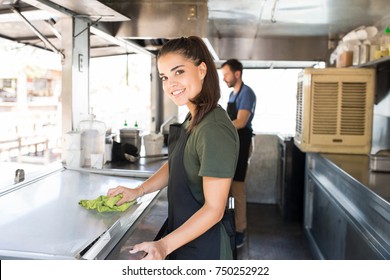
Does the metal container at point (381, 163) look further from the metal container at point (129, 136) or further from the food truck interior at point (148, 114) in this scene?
the metal container at point (129, 136)

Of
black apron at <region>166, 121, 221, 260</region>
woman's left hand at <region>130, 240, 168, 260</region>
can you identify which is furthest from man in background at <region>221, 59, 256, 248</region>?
woman's left hand at <region>130, 240, 168, 260</region>

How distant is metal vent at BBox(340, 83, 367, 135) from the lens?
11.2 feet

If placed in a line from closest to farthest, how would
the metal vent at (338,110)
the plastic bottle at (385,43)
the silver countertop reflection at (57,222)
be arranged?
the silver countertop reflection at (57,222) < the plastic bottle at (385,43) < the metal vent at (338,110)

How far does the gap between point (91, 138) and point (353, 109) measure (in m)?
2.11

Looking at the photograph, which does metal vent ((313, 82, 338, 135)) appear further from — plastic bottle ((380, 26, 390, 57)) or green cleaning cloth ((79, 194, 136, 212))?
green cleaning cloth ((79, 194, 136, 212))

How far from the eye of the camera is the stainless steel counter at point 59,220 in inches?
48.9

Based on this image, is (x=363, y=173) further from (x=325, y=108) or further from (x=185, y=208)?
(x=185, y=208)

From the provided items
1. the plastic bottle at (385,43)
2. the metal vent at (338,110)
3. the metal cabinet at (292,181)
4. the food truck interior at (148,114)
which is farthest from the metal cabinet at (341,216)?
the plastic bottle at (385,43)

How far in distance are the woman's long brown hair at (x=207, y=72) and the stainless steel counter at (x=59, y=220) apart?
47cm

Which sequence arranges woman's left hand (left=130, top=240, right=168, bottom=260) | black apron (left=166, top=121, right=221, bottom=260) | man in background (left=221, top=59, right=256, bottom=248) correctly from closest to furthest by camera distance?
woman's left hand (left=130, top=240, right=168, bottom=260) < black apron (left=166, top=121, right=221, bottom=260) < man in background (left=221, top=59, right=256, bottom=248)

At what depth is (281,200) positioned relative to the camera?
A: 4906 mm

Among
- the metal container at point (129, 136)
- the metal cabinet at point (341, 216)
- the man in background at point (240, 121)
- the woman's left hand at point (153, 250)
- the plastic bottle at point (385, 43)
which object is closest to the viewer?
the woman's left hand at point (153, 250)

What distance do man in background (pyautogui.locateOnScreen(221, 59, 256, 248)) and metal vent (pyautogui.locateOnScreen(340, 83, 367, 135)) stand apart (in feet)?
2.63
